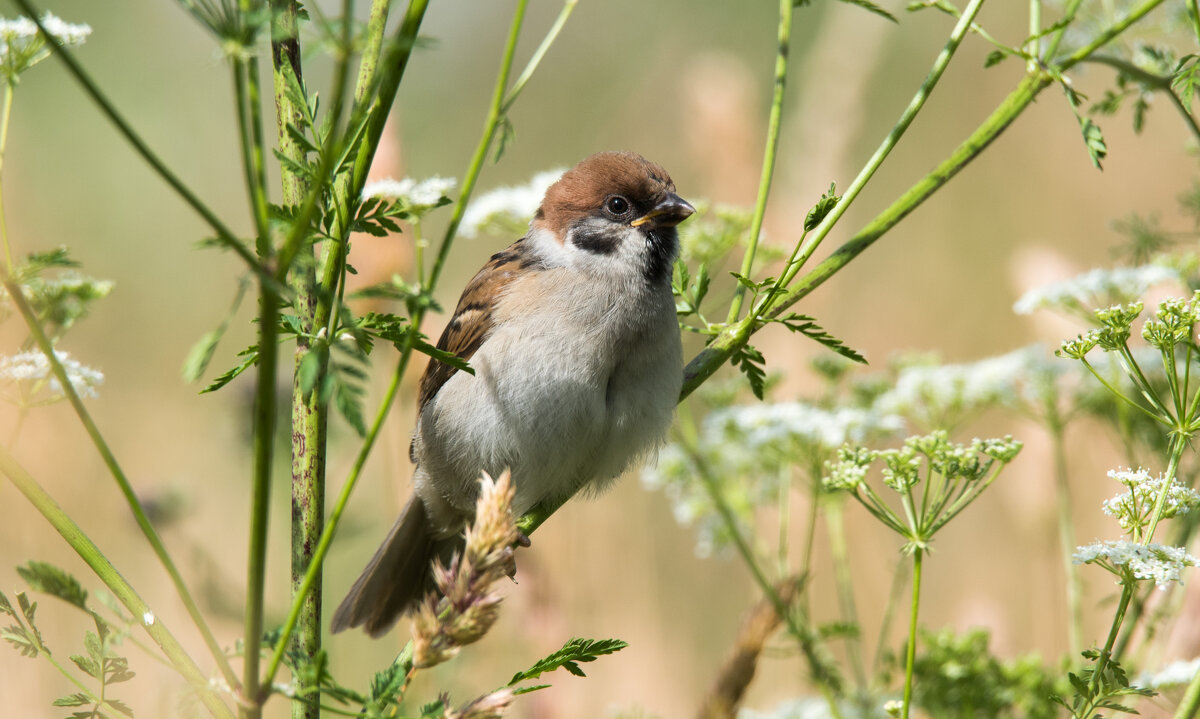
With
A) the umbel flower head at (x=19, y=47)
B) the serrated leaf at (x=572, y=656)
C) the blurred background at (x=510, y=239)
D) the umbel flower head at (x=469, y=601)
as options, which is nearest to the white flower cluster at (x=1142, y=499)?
the serrated leaf at (x=572, y=656)

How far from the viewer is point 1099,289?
2697 millimetres

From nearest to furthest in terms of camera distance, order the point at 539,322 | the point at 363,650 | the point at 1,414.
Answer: the point at 1,414, the point at 539,322, the point at 363,650

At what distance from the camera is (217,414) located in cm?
427

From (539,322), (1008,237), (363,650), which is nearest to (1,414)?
(539,322)

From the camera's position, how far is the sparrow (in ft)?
9.17

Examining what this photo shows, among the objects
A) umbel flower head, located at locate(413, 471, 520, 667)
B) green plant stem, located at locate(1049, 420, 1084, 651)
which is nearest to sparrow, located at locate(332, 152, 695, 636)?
green plant stem, located at locate(1049, 420, 1084, 651)

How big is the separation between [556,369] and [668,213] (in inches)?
24.8

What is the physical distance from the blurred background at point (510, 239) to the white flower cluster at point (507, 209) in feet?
0.95

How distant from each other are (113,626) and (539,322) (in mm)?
1752

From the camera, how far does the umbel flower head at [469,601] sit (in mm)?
1132

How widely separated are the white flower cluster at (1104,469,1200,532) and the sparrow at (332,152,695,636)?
1411mm

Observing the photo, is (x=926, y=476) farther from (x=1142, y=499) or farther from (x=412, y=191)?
(x=412, y=191)

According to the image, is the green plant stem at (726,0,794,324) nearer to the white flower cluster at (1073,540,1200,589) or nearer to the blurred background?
the white flower cluster at (1073,540,1200,589)

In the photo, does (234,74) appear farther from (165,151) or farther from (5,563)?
(165,151)
